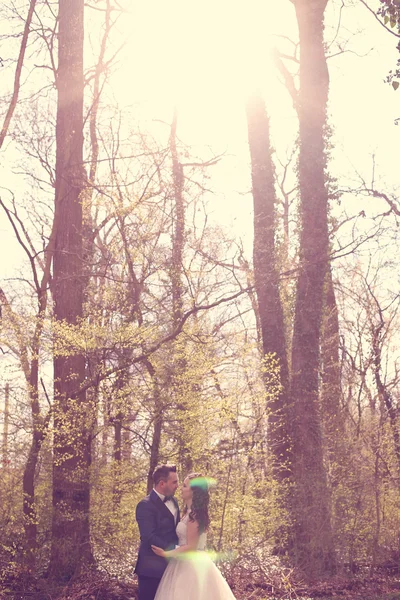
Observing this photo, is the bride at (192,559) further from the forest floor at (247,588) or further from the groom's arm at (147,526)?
the forest floor at (247,588)

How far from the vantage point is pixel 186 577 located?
6438 mm

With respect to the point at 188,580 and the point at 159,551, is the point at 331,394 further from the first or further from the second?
the point at 159,551

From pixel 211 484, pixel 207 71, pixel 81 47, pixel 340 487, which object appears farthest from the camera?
pixel 207 71

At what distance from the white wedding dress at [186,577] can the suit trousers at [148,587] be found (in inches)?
3.6

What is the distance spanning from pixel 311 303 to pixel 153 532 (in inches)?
316

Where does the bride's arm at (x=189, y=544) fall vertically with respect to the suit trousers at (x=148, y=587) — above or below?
above

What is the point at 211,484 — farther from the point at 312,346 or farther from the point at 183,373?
the point at 312,346

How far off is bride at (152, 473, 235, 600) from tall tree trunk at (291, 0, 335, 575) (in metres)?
4.64

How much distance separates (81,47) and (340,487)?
870 cm

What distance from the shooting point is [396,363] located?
22.3 meters

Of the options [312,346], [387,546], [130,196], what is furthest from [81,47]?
[387,546]

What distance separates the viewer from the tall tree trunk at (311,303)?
36.3ft

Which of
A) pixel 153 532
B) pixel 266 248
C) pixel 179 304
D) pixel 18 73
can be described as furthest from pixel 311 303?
pixel 153 532

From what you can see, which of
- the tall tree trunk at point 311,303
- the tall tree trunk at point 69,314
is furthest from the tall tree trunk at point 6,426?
the tall tree trunk at point 311,303
